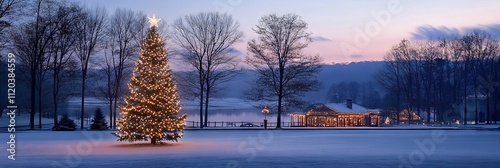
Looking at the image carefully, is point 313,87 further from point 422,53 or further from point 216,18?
point 422,53

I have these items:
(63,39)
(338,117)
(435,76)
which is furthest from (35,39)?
(435,76)

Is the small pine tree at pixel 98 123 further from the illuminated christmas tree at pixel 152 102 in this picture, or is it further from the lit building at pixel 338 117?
the lit building at pixel 338 117

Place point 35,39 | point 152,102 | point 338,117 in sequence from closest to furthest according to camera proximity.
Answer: point 152,102
point 35,39
point 338,117

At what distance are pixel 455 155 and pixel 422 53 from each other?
6548cm

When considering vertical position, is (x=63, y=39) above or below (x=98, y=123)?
above

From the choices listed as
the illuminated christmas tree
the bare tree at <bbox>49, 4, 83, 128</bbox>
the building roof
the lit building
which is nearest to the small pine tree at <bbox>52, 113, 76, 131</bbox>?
the bare tree at <bbox>49, 4, 83, 128</bbox>

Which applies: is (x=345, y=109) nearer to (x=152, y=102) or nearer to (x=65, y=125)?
(x=65, y=125)

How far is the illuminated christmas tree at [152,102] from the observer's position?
3061 centimetres

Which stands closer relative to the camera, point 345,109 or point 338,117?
point 338,117

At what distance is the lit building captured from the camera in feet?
246

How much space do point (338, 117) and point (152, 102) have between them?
156 feet

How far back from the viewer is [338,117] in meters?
75.2

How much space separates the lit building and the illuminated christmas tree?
44677 mm

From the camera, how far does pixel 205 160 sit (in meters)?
19.8
